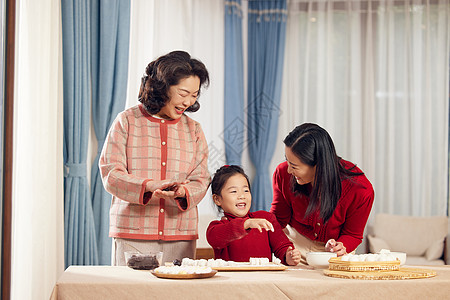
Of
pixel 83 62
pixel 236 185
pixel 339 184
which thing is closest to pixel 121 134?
pixel 236 185

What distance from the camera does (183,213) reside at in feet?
7.03

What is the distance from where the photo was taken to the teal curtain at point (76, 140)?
Answer: 11.2ft

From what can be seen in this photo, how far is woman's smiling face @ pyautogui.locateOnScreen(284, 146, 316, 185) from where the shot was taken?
85.7 inches

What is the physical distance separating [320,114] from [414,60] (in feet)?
3.51

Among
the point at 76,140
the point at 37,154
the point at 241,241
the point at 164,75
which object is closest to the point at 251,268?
the point at 241,241

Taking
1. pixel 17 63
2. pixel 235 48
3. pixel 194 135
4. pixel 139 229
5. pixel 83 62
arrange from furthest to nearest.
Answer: pixel 235 48, pixel 83 62, pixel 17 63, pixel 194 135, pixel 139 229

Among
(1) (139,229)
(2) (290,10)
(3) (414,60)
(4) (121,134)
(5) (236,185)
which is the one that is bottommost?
(1) (139,229)

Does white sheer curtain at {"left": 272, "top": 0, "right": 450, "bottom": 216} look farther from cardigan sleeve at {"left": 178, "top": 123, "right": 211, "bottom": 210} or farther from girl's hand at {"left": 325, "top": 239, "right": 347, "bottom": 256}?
girl's hand at {"left": 325, "top": 239, "right": 347, "bottom": 256}

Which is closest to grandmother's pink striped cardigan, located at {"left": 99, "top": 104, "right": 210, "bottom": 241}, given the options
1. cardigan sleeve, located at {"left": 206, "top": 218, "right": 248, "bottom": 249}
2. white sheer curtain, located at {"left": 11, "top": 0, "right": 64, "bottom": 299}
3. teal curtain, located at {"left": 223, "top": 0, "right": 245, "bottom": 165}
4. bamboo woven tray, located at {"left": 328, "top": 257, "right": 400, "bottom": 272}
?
cardigan sleeve, located at {"left": 206, "top": 218, "right": 248, "bottom": 249}

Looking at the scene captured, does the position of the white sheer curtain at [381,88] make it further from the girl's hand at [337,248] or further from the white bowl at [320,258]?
the white bowl at [320,258]

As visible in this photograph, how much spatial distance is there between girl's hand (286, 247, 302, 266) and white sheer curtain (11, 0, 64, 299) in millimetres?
1400

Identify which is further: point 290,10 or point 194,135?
point 290,10

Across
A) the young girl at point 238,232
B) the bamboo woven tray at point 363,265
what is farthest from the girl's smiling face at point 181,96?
the bamboo woven tray at point 363,265

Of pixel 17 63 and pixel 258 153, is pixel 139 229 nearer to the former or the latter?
pixel 17 63
